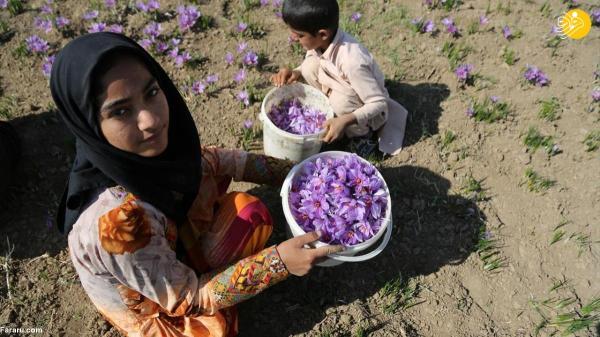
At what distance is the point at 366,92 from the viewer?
297cm

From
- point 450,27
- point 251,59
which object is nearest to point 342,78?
point 251,59

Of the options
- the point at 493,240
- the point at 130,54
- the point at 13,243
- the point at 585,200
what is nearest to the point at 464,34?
the point at 585,200

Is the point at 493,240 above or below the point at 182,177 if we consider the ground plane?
below

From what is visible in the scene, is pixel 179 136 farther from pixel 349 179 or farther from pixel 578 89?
pixel 578 89

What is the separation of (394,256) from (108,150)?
78.6 inches

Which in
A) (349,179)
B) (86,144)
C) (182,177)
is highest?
(86,144)

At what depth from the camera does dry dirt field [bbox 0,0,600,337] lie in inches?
105

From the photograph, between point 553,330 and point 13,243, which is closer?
point 553,330

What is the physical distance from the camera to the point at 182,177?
2.00 metres

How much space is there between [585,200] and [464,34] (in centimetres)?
192

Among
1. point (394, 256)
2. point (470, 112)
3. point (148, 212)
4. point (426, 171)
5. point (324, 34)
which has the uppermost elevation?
point (324, 34)

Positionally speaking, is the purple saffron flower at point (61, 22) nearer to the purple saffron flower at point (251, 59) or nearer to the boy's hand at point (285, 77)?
the purple saffron flower at point (251, 59)

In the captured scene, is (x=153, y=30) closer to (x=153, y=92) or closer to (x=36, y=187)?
(x=36, y=187)

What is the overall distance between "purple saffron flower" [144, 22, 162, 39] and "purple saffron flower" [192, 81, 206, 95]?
0.69m
